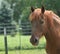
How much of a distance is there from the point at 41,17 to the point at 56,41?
62cm

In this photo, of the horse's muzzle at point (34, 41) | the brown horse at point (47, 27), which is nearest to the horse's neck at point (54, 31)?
the brown horse at point (47, 27)

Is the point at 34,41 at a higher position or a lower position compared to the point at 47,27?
lower

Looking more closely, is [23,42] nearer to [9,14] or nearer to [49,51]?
[49,51]

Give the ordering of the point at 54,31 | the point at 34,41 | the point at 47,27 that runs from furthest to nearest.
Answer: the point at 54,31, the point at 47,27, the point at 34,41

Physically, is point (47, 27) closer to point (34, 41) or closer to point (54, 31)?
point (54, 31)

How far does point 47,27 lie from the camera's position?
255 inches

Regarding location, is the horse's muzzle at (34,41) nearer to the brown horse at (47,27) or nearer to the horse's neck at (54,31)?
the brown horse at (47,27)

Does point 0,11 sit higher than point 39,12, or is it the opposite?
point 39,12

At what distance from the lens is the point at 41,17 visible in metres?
6.32

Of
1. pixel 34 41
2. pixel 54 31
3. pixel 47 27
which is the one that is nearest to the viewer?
pixel 34 41

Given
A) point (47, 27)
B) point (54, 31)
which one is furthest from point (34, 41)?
point (54, 31)

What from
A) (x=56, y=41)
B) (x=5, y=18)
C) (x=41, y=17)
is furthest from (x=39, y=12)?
(x=5, y=18)

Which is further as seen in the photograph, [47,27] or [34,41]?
[47,27]

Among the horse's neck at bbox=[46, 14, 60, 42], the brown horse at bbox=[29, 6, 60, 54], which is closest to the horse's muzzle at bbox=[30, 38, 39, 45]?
the brown horse at bbox=[29, 6, 60, 54]
